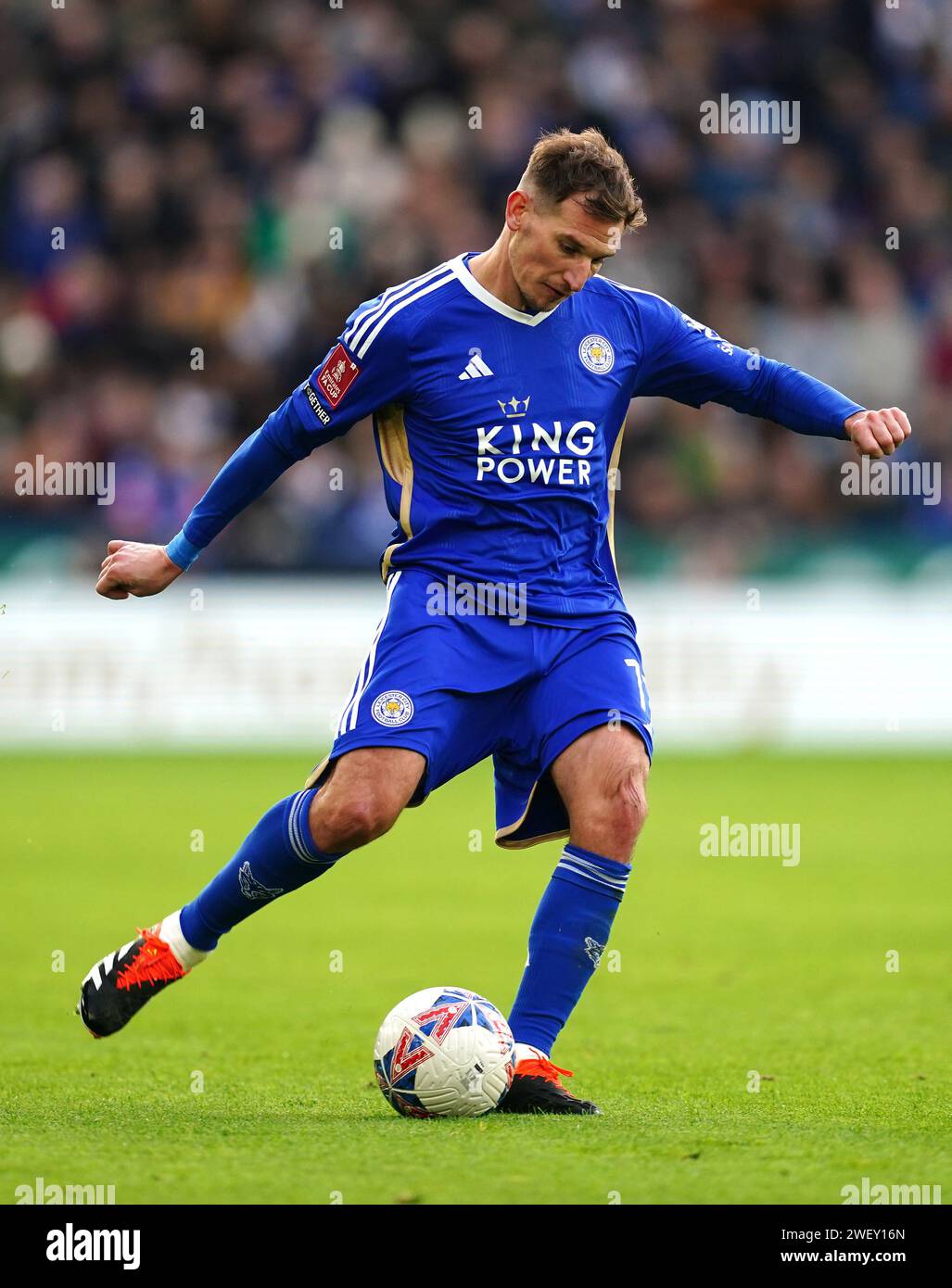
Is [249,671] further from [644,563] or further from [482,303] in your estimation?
[482,303]

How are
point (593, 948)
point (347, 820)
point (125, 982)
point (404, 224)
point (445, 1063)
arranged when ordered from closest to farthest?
point (445, 1063) < point (347, 820) < point (593, 948) < point (125, 982) < point (404, 224)

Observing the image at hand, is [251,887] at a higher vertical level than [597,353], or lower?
lower

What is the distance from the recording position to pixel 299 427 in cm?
529

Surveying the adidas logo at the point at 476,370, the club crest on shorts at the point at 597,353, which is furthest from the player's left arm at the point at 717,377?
the adidas logo at the point at 476,370

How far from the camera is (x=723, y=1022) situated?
6.47 meters

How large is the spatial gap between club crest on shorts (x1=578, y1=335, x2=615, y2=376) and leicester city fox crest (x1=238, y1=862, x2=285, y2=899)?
164cm

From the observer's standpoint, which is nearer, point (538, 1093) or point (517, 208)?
point (538, 1093)

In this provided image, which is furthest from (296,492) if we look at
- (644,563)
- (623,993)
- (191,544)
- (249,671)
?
(191,544)

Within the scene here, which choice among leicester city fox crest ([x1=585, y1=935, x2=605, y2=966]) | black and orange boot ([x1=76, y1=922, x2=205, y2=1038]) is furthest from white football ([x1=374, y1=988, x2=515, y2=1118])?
black and orange boot ([x1=76, y1=922, x2=205, y2=1038])

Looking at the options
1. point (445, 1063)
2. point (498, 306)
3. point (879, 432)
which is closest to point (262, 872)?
point (445, 1063)

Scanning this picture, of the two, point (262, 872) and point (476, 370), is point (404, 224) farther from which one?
point (262, 872)

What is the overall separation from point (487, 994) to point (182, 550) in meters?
2.25

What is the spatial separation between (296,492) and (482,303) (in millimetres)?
10728

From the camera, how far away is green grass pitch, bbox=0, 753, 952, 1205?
4102mm
